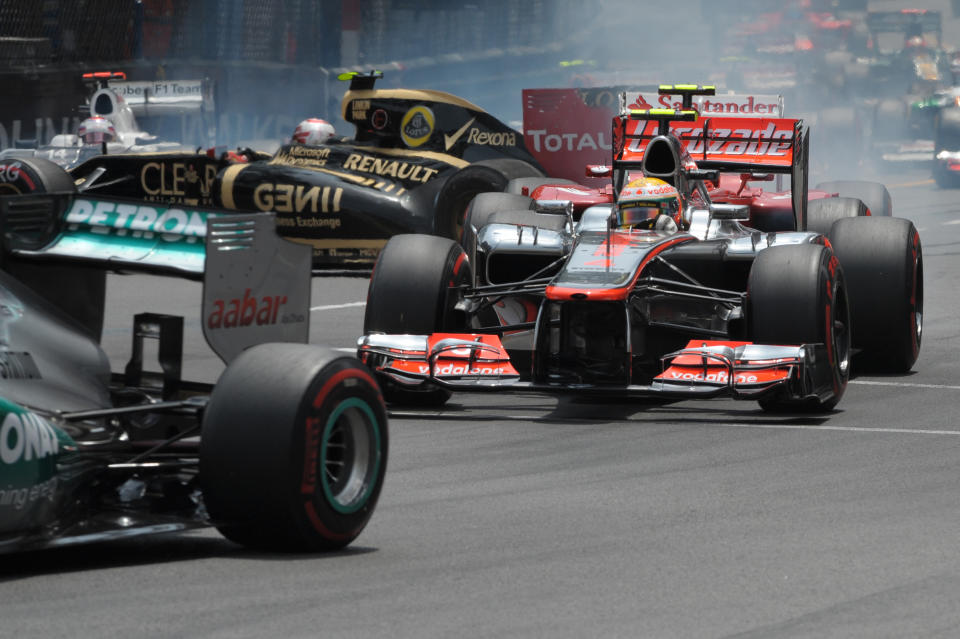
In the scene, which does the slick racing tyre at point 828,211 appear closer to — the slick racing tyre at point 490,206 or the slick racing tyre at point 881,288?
the slick racing tyre at point 881,288

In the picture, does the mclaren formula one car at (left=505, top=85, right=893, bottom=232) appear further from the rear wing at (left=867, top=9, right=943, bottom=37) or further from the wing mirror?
the rear wing at (left=867, top=9, right=943, bottom=37)

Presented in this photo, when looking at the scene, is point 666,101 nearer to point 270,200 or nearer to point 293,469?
point 270,200

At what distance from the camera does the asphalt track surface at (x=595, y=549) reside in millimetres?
4918

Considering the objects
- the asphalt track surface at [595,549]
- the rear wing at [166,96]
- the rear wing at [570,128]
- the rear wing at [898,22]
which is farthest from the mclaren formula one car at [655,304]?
the rear wing at [898,22]

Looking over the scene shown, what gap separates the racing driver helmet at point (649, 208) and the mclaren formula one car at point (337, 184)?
5173 mm

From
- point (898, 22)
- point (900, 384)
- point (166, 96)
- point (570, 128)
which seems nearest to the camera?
point (900, 384)

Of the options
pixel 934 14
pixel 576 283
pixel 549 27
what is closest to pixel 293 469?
pixel 576 283

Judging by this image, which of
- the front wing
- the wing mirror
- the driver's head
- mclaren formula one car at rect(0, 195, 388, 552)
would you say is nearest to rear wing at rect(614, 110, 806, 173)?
the wing mirror

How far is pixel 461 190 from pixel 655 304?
5.99 meters

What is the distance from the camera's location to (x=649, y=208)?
1066 cm

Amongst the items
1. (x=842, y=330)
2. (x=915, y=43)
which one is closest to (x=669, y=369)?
(x=842, y=330)

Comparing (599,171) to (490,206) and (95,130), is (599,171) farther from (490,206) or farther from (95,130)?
(95,130)

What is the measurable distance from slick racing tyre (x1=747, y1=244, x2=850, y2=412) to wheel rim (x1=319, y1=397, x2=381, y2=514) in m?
3.80

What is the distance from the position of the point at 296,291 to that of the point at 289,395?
3.14ft
